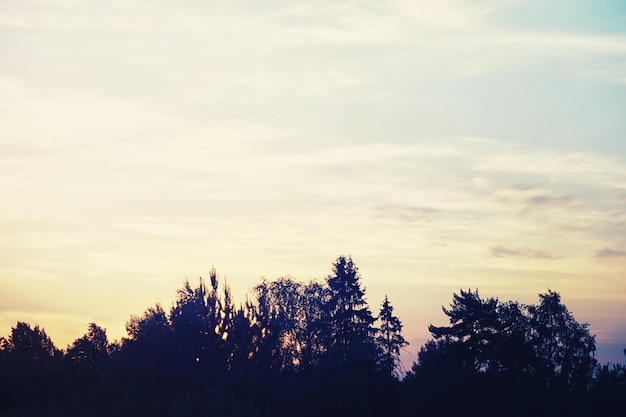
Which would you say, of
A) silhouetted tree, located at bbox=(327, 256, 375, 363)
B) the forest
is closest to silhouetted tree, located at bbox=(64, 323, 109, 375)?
the forest

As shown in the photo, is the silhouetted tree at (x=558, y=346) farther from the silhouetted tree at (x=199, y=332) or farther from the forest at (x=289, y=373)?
the silhouetted tree at (x=199, y=332)

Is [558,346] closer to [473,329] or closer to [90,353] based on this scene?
[473,329]

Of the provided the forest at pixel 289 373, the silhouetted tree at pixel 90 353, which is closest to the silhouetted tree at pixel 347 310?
the forest at pixel 289 373

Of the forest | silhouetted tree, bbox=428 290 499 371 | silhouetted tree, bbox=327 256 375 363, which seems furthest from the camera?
silhouetted tree, bbox=327 256 375 363

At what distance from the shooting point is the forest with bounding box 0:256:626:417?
190 feet

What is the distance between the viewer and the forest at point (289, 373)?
5803cm

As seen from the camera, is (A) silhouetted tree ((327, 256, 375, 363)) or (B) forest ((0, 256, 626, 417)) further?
(A) silhouetted tree ((327, 256, 375, 363))

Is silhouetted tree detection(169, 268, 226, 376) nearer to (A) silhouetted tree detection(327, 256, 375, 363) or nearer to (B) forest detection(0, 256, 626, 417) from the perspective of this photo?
(B) forest detection(0, 256, 626, 417)

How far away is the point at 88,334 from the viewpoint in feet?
335

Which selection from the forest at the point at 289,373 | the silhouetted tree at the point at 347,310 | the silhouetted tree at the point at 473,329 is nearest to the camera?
the forest at the point at 289,373

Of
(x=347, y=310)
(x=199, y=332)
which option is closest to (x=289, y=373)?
(x=199, y=332)

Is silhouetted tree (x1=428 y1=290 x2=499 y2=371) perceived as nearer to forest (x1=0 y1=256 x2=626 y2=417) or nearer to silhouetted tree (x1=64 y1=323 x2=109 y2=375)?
forest (x1=0 y1=256 x2=626 y2=417)

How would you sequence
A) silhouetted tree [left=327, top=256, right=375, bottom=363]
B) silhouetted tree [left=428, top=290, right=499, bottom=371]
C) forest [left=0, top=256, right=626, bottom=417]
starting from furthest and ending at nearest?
silhouetted tree [left=327, top=256, right=375, bottom=363]
silhouetted tree [left=428, top=290, right=499, bottom=371]
forest [left=0, top=256, right=626, bottom=417]

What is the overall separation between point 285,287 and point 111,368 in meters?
49.4
